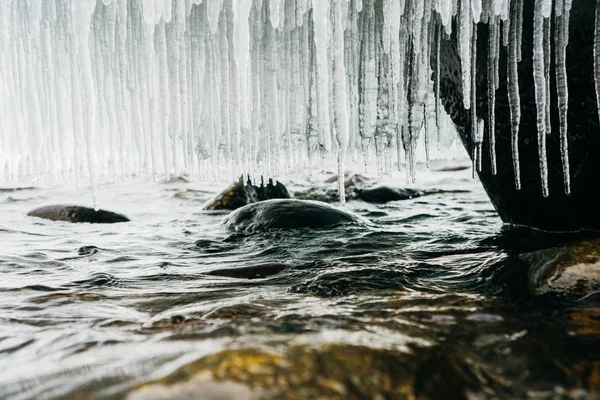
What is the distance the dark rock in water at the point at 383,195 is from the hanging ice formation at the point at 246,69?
4.16m

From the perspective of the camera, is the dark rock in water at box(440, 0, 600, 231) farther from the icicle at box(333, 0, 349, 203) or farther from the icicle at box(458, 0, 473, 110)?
the icicle at box(333, 0, 349, 203)

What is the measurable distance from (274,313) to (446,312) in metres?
0.86

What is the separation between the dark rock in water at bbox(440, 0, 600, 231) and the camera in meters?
3.74

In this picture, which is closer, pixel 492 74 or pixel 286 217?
pixel 492 74

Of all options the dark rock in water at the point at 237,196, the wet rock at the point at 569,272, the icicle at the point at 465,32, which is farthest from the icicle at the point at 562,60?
the dark rock in water at the point at 237,196

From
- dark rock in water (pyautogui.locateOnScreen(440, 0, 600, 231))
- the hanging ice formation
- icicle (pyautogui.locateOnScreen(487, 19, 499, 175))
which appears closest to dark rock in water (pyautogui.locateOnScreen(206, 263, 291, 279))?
the hanging ice formation

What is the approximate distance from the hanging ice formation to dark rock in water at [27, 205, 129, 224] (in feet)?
4.94

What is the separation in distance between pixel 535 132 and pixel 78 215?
697 cm

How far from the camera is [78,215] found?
25.6 feet

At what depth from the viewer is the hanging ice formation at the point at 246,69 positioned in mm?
3941

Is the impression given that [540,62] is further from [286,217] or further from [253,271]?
[286,217]

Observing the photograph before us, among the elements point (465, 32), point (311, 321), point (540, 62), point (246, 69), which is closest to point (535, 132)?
point (540, 62)

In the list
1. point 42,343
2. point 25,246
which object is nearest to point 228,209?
point 25,246

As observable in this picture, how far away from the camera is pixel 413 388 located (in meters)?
1.51
